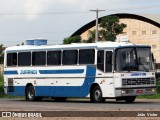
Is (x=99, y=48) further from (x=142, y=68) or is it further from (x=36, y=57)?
(x=36, y=57)

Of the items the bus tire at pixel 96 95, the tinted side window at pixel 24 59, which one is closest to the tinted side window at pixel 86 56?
the bus tire at pixel 96 95

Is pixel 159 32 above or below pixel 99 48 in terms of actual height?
above

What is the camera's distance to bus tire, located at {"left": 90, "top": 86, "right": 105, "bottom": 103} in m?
33.8

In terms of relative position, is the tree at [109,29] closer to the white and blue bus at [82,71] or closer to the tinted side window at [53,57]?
the white and blue bus at [82,71]

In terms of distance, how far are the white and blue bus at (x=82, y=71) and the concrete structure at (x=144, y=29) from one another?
7633 cm

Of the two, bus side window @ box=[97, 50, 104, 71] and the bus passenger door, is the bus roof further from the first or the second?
the bus passenger door

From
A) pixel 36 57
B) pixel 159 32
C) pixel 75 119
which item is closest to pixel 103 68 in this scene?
pixel 36 57

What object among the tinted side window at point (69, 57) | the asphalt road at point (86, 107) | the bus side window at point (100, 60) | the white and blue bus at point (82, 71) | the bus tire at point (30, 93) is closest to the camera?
the asphalt road at point (86, 107)

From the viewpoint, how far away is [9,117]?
866 inches

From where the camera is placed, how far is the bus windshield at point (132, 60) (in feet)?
108

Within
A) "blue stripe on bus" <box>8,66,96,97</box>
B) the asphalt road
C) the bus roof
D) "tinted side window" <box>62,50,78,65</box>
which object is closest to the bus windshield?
the bus roof

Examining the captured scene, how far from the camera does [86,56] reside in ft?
114

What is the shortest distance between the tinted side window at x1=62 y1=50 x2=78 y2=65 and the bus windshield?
302 centimetres

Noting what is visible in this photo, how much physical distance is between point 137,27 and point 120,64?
86.5 m
